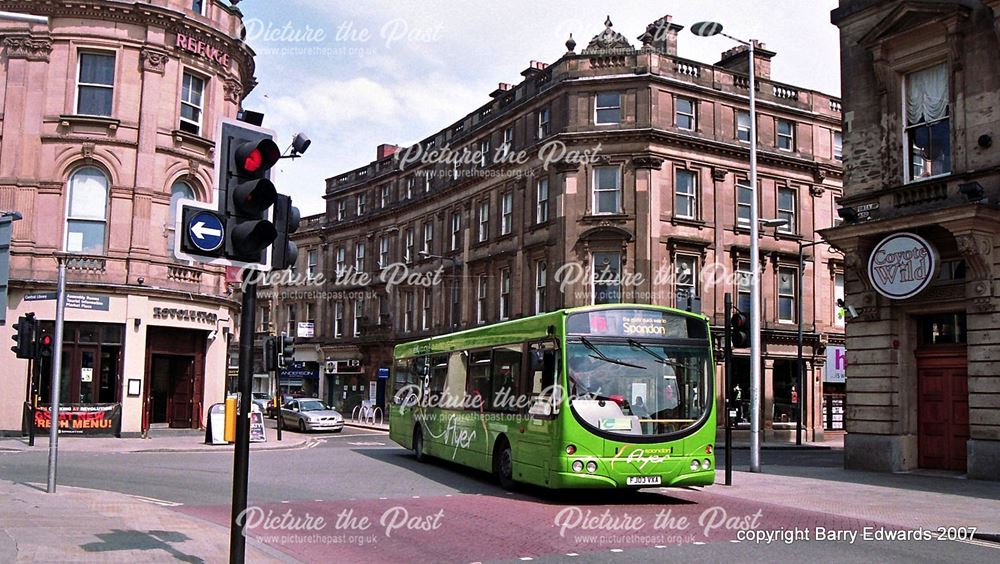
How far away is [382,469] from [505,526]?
8961mm

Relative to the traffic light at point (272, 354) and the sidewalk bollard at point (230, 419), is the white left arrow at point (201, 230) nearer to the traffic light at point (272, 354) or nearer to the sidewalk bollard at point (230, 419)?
the sidewalk bollard at point (230, 419)

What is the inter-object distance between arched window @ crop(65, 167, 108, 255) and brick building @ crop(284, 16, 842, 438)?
15.8 m

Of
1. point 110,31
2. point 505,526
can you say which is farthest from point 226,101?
point 505,526

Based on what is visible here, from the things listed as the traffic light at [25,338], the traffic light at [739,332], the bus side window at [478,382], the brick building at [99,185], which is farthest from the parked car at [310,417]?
the traffic light at [739,332]

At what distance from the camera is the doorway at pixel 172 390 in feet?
103

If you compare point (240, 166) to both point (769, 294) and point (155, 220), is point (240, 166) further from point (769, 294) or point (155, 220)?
point (769, 294)

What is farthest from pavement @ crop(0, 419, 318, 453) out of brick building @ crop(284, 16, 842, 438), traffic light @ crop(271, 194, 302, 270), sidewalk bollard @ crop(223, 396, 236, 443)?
traffic light @ crop(271, 194, 302, 270)

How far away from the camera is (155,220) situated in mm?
30094

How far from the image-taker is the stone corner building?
1897 centimetres

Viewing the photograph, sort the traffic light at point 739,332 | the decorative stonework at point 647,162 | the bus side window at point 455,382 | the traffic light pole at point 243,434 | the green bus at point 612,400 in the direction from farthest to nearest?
the decorative stonework at point 647,162
the bus side window at point 455,382
the traffic light at point 739,332
the green bus at point 612,400
the traffic light pole at point 243,434

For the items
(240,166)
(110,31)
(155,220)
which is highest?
(110,31)

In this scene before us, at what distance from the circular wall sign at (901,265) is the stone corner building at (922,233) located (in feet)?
0.10

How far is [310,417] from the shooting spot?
A: 39.3 meters

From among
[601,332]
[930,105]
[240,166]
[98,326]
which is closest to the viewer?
[240,166]
